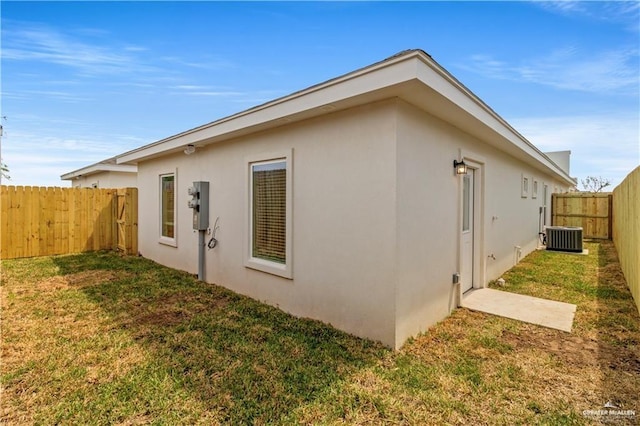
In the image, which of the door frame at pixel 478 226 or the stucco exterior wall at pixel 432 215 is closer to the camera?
the stucco exterior wall at pixel 432 215

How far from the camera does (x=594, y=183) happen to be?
90.1 ft

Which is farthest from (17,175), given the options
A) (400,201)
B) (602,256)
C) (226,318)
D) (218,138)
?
(602,256)

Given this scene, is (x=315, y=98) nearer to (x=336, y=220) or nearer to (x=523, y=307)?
(x=336, y=220)

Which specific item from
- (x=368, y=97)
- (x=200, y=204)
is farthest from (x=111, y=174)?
(x=368, y=97)

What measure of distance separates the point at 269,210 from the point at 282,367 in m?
2.59

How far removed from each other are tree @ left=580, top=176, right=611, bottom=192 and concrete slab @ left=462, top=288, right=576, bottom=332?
96.4ft

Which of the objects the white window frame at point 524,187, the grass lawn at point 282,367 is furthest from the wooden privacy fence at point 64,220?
the white window frame at point 524,187

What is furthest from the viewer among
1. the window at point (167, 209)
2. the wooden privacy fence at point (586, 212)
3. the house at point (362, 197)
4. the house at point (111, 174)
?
the wooden privacy fence at point (586, 212)

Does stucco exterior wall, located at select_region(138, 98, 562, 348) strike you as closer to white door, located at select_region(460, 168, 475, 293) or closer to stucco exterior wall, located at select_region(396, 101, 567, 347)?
stucco exterior wall, located at select_region(396, 101, 567, 347)

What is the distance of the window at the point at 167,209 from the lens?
7.53 meters

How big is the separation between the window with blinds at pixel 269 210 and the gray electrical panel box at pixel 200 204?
144 cm

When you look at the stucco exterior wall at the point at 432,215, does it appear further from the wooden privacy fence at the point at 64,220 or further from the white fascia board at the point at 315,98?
the wooden privacy fence at the point at 64,220

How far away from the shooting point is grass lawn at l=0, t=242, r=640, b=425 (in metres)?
2.40

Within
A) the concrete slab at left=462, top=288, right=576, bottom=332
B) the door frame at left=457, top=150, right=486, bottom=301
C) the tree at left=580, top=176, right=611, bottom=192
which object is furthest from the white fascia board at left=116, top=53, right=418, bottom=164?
the tree at left=580, top=176, right=611, bottom=192
